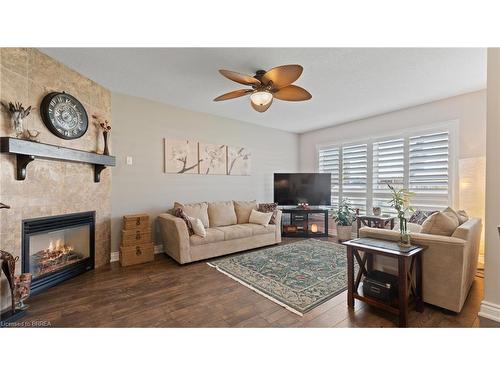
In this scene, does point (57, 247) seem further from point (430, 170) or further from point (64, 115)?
point (430, 170)

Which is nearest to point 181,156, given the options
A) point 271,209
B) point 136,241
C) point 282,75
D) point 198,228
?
point 198,228

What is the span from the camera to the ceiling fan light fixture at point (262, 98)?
2.37 meters

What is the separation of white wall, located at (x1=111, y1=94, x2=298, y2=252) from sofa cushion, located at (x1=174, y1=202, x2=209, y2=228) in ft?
Answer: 1.14

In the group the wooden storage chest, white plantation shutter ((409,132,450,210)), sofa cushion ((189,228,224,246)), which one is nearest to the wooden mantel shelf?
the wooden storage chest

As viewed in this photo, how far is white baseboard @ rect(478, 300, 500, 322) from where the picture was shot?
166 centimetres

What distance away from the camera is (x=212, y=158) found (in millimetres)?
4340

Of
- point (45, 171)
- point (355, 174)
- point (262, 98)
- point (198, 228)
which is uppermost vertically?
point (262, 98)

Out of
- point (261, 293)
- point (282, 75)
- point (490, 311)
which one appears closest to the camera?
point (490, 311)

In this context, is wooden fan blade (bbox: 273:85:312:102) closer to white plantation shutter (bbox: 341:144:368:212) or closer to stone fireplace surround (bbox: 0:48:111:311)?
stone fireplace surround (bbox: 0:48:111:311)

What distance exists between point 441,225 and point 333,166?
337 cm

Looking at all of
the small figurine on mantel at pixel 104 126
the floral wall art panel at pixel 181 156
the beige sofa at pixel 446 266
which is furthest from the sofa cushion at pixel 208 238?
the beige sofa at pixel 446 266

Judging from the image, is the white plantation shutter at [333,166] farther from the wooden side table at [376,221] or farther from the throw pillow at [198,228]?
the throw pillow at [198,228]
